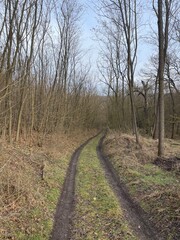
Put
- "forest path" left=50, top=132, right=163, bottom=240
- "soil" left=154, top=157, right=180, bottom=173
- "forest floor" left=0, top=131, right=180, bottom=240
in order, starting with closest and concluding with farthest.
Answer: "forest path" left=50, top=132, right=163, bottom=240
"forest floor" left=0, top=131, right=180, bottom=240
"soil" left=154, top=157, right=180, bottom=173

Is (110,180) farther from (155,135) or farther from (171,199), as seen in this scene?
(155,135)

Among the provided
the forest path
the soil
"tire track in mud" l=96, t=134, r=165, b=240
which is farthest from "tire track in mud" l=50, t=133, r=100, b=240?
the soil

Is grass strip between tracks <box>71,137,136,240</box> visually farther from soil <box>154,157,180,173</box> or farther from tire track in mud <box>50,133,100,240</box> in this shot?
soil <box>154,157,180,173</box>

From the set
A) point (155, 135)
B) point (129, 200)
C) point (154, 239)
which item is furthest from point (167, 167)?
point (155, 135)

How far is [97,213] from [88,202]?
0.93 metres

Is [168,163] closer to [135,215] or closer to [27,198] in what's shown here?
[135,215]

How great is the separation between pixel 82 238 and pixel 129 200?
3.06 metres

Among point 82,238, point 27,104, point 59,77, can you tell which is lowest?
point 82,238

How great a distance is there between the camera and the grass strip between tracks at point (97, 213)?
6.43 meters

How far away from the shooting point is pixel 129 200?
349 inches

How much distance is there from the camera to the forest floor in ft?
21.3

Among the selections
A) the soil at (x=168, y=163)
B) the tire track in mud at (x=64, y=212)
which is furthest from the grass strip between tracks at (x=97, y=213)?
the soil at (x=168, y=163)

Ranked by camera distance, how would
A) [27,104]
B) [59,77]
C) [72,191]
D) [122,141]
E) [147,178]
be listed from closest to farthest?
[72,191], [147,178], [27,104], [122,141], [59,77]

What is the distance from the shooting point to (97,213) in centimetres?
769
